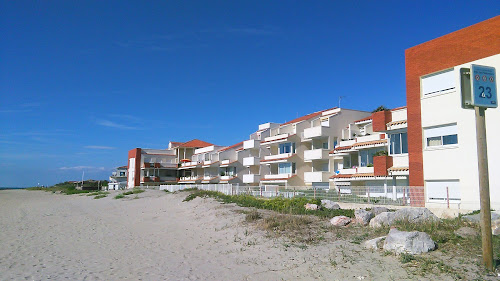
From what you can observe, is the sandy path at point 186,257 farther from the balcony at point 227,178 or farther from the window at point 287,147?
the balcony at point 227,178

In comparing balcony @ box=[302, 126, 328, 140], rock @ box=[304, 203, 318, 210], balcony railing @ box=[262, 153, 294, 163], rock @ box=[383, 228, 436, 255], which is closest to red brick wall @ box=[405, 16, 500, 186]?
rock @ box=[304, 203, 318, 210]

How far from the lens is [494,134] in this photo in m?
18.9

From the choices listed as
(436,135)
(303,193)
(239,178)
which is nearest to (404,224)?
(436,135)

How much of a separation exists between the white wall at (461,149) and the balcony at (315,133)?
20443 mm

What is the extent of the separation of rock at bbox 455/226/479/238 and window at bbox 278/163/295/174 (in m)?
36.1

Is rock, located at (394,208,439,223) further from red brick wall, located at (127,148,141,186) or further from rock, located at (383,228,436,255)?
red brick wall, located at (127,148,141,186)

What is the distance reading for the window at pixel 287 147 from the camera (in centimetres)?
4809

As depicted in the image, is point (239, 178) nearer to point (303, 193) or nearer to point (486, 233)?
point (303, 193)

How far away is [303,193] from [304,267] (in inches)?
655

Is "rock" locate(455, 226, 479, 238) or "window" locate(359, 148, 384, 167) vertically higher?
"window" locate(359, 148, 384, 167)

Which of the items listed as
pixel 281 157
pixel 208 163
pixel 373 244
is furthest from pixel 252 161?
pixel 373 244

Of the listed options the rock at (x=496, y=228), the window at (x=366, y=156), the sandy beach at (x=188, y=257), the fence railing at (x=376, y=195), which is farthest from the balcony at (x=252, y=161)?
the rock at (x=496, y=228)

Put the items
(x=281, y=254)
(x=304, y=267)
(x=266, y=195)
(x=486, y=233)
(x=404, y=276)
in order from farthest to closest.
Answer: (x=266, y=195) → (x=281, y=254) → (x=304, y=267) → (x=404, y=276) → (x=486, y=233)

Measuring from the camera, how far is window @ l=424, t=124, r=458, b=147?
21.1 m
